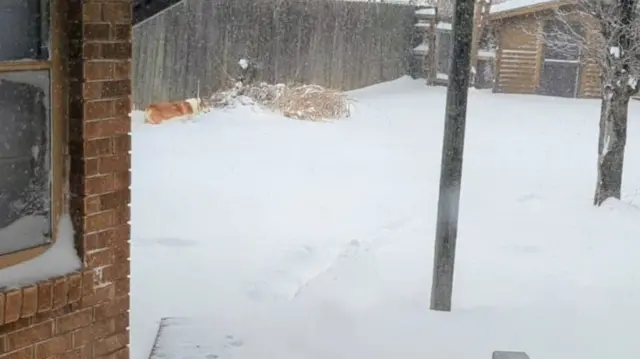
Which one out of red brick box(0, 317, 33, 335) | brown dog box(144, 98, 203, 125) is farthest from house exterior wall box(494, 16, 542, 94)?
red brick box(0, 317, 33, 335)

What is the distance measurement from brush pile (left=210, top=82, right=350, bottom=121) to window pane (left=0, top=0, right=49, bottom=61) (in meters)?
11.3

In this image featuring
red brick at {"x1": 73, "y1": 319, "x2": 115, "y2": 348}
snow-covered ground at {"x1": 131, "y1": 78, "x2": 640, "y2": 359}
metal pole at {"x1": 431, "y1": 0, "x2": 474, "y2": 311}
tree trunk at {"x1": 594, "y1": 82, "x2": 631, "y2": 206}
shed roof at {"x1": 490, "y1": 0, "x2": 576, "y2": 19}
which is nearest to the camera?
red brick at {"x1": 73, "y1": 319, "x2": 115, "y2": 348}

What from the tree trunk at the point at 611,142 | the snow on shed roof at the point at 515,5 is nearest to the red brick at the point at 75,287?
the tree trunk at the point at 611,142

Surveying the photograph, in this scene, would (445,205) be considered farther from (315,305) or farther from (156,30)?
(156,30)

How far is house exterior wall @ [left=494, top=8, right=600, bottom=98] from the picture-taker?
18766 millimetres

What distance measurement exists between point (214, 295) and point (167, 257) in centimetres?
101

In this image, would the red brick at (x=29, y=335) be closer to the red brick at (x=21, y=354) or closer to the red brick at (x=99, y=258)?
the red brick at (x=21, y=354)

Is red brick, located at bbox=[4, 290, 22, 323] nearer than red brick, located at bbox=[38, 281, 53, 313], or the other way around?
red brick, located at bbox=[4, 290, 22, 323]

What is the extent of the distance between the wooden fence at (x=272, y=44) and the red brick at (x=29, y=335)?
34.3ft

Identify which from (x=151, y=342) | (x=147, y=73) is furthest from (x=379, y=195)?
(x=147, y=73)

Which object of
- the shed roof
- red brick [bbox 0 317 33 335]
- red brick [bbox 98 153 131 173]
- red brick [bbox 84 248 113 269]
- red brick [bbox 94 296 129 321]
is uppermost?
the shed roof

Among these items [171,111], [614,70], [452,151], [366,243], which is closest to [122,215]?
[452,151]

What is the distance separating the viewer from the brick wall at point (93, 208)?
8.51 feet

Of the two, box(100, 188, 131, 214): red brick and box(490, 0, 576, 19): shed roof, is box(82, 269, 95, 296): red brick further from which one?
box(490, 0, 576, 19): shed roof
